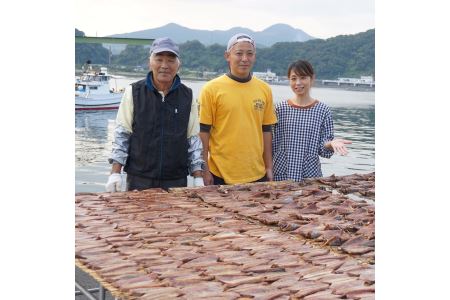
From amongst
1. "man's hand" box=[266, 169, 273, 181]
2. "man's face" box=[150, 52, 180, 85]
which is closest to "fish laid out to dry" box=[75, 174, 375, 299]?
"man's hand" box=[266, 169, 273, 181]

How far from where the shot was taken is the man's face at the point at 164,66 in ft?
13.2

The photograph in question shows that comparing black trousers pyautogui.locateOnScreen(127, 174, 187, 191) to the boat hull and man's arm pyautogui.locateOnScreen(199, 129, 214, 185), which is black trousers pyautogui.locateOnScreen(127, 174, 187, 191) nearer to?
man's arm pyautogui.locateOnScreen(199, 129, 214, 185)

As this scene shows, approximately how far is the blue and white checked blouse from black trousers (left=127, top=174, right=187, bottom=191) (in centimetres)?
86

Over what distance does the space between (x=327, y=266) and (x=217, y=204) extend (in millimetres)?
1165

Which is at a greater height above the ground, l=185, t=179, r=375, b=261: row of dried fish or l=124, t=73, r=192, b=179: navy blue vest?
l=124, t=73, r=192, b=179: navy blue vest

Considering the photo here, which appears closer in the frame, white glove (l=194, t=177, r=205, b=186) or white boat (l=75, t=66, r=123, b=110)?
white glove (l=194, t=177, r=205, b=186)

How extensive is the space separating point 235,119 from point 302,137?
55cm

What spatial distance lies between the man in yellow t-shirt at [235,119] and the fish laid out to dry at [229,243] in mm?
431

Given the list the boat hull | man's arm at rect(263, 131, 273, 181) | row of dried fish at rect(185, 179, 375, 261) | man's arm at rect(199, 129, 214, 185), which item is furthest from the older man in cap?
the boat hull

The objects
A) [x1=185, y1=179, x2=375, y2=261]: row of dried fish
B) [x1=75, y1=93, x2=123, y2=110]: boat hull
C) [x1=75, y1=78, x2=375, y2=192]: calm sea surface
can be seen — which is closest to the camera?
[x1=185, y1=179, x2=375, y2=261]: row of dried fish

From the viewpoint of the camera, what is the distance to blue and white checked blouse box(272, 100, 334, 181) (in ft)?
15.2

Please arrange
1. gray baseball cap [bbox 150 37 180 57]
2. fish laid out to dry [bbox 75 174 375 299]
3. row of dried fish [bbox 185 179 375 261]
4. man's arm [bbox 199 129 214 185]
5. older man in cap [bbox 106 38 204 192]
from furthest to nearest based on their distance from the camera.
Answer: man's arm [bbox 199 129 214 185]
older man in cap [bbox 106 38 204 192]
gray baseball cap [bbox 150 37 180 57]
row of dried fish [bbox 185 179 375 261]
fish laid out to dry [bbox 75 174 375 299]

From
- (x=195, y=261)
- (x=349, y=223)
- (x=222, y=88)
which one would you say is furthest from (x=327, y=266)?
(x=222, y=88)

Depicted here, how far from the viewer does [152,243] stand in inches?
111
